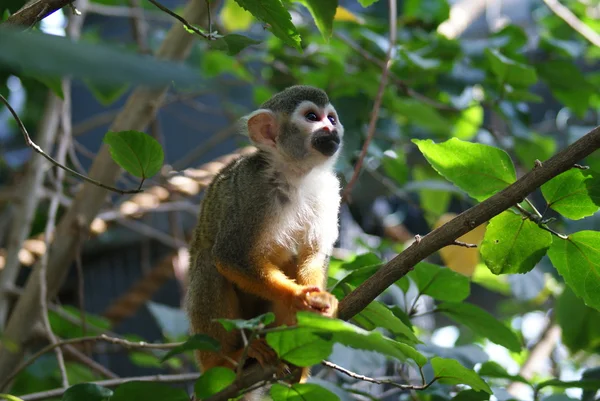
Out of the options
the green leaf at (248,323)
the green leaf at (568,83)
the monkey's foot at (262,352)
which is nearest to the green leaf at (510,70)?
the green leaf at (568,83)

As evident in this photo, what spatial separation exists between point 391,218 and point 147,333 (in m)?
2.56

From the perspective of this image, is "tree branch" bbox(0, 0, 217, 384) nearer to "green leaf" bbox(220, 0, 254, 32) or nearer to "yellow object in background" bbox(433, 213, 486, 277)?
"green leaf" bbox(220, 0, 254, 32)

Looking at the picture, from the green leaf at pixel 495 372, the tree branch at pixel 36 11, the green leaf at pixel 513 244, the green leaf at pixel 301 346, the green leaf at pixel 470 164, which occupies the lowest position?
the green leaf at pixel 495 372

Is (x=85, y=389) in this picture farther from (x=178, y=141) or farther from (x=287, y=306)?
(x=178, y=141)

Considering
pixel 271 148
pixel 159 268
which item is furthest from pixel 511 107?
pixel 159 268

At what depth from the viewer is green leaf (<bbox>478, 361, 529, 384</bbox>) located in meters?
1.80

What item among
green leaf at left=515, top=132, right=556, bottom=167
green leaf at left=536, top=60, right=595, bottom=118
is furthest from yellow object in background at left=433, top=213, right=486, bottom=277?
green leaf at left=536, top=60, right=595, bottom=118

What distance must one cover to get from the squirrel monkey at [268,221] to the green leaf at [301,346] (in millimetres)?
598

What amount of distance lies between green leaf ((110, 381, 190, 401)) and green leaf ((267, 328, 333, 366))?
0.91 feet

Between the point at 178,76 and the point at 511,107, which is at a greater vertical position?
the point at 178,76

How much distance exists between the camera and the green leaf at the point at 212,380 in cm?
131

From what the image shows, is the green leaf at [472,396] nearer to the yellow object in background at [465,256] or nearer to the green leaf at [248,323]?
the green leaf at [248,323]

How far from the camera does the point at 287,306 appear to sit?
1736mm

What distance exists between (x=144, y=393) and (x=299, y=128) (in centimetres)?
109
